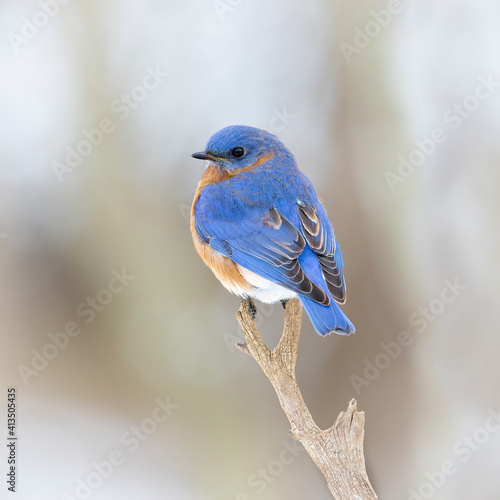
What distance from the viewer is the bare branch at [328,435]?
80.7 inches

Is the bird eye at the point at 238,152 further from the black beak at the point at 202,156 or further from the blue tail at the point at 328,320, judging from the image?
the blue tail at the point at 328,320

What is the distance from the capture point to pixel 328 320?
7.66ft

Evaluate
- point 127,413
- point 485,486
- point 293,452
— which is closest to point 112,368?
point 127,413

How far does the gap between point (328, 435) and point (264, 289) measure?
81cm

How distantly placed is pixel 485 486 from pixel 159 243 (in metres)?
2.81

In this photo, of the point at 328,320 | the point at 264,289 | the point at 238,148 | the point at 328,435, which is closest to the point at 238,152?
the point at 238,148

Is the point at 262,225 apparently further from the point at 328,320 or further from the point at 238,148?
the point at 328,320

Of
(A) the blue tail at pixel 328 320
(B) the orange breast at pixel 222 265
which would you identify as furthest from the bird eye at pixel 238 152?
(A) the blue tail at pixel 328 320

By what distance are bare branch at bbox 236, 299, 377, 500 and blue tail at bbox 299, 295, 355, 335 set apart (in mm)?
164

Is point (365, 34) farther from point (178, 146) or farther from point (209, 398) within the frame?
point (209, 398)

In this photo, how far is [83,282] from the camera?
→ 13.9 feet

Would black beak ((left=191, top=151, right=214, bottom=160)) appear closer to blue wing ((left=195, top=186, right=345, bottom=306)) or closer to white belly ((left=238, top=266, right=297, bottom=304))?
blue wing ((left=195, top=186, right=345, bottom=306))

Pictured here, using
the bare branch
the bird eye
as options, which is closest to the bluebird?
the bird eye

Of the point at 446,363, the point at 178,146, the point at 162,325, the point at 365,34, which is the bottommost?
the point at 446,363
